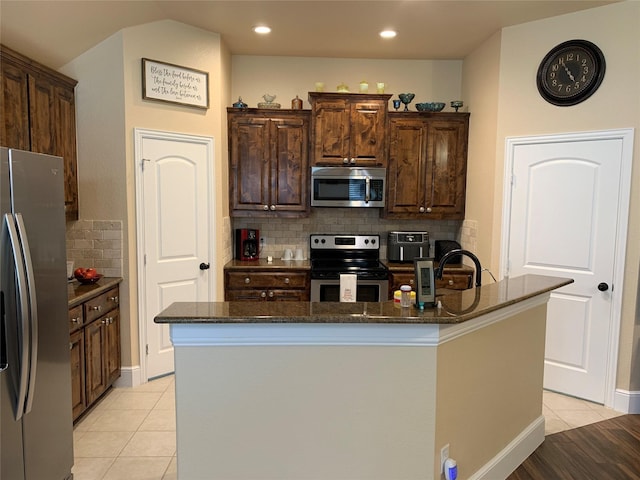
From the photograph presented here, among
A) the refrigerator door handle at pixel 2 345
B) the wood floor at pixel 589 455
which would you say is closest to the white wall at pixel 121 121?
the refrigerator door handle at pixel 2 345

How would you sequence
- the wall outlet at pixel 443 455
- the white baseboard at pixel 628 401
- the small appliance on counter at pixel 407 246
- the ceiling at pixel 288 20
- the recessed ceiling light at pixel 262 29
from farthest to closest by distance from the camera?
the small appliance on counter at pixel 407 246 → the recessed ceiling light at pixel 262 29 → the white baseboard at pixel 628 401 → the ceiling at pixel 288 20 → the wall outlet at pixel 443 455

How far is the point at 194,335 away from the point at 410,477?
1121 mm

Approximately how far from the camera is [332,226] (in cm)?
474

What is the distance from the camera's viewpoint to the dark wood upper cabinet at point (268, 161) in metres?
4.29

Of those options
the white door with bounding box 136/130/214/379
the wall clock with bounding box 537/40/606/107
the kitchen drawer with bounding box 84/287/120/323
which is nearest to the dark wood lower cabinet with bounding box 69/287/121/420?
the kitchen drawer with bounding box 84/287/120/323

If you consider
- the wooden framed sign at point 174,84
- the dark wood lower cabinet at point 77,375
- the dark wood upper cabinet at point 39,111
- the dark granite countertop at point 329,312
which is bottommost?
the dark wood lower cabinet at point 77,375

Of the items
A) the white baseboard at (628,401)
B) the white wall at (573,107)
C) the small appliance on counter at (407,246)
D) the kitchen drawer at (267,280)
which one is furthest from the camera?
the small appliance on counter at (407,246)

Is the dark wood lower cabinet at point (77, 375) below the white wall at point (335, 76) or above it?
below

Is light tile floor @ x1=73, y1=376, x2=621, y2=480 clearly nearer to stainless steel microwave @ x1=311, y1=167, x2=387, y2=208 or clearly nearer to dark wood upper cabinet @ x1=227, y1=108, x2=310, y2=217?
dark wood upper cabinet @ x1=227, y1=108, x2=310, y2=217

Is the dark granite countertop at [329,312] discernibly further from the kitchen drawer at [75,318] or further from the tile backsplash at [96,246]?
the tile backsplash at [96,246]

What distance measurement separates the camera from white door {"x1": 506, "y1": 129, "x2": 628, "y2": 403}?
10.7 ft

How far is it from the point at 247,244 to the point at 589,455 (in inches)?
130

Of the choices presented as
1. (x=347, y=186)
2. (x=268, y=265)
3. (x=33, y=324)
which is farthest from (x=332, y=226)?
(x=33, y=324)

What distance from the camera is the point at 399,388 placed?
1.86 m
